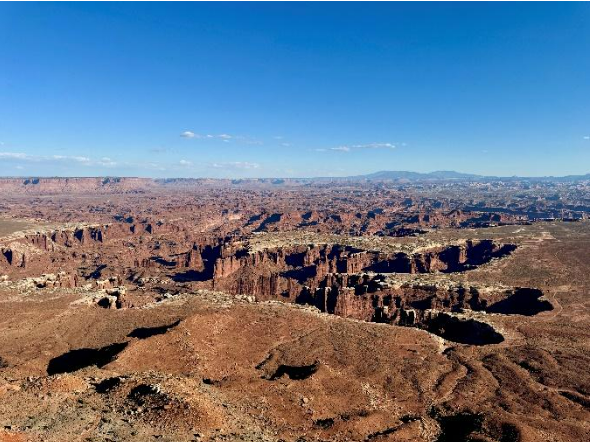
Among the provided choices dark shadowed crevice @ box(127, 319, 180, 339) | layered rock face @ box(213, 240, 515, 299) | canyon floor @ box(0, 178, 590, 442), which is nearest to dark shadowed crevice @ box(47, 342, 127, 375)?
A: canyon floor @ box(0, 178, 590, 442)

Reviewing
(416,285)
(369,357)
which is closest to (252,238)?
(416,285)

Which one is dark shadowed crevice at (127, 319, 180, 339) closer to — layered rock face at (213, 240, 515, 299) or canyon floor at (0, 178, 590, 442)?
canyon floor at (0, 178, 590, 442)

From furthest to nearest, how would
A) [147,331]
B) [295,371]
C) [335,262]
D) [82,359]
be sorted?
[335,262] → [147,331] → [82,359] → [295,371]

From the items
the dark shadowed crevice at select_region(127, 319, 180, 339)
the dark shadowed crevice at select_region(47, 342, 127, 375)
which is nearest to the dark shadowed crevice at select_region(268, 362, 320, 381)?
the dark shadowed crevice at select_region(127, 319, 180, 339)

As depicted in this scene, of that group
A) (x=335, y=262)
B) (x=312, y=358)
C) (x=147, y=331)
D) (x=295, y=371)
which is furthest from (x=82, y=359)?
(x=335, y=262)

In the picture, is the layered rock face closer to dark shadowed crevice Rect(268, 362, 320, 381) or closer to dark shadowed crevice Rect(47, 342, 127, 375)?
dark shadowed crevice Rect(47, 342, 127, 375)

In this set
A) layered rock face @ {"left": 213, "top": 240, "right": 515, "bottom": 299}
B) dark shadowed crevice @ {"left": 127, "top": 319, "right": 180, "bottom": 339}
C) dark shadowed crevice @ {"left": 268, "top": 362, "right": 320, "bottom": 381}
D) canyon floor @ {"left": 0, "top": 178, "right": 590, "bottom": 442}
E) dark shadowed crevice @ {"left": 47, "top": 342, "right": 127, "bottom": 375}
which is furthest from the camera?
layered rock face @ {"left": 213, "top": 240, "right": 515, "bottom": 299}

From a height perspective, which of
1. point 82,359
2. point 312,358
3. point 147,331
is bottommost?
point 312,358

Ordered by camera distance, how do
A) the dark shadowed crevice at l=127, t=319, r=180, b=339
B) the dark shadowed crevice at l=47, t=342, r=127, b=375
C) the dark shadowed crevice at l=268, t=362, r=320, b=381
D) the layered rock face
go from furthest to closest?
the layered rock face
the dark shadowed crevice at l=127, t=319, r=180, b=339
the dark shadowed crevice at l=47, t=342, r=127, b=375
the dark shadowed crevice at l=268, t=362, r=320, b=381

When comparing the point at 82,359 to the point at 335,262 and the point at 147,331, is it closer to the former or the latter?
the point at 147,331

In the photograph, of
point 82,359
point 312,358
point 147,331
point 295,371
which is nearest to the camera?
point 295,371

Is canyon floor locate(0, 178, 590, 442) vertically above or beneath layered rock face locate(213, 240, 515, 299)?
above

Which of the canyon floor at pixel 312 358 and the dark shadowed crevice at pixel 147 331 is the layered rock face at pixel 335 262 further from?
the dark shadowed crevice at pixel 147 331

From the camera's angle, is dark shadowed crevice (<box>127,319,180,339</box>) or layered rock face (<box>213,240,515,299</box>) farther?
layered rock face (<box>213,240,515,299</box>)
